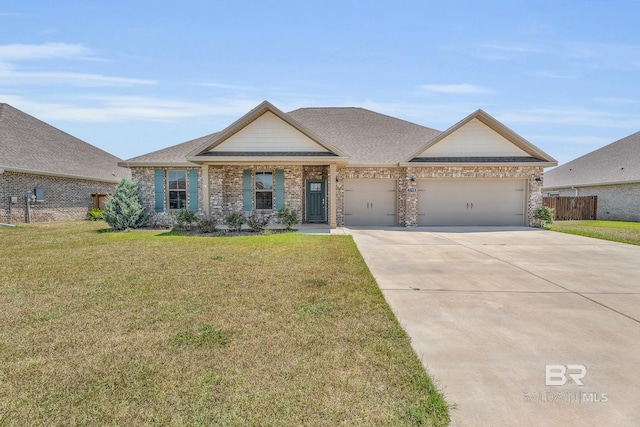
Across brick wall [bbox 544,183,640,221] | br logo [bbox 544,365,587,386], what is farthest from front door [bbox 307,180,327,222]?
brick wall [bbox 544,183,640,221]

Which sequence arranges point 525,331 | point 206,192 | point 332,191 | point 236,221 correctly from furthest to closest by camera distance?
point 206,192 < point 332,191 < point 236,221 < point 525,331

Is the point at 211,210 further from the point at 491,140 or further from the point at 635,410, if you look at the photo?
the point at 635,410

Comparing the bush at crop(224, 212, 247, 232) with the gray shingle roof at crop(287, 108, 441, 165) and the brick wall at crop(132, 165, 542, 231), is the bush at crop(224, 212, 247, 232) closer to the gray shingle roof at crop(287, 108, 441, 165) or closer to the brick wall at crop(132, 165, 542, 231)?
the brick wall at crop(132, 165, 542, 231)

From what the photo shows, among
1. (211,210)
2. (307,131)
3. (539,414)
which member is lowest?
(539,414)

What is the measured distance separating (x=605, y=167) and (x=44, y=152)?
123 feet

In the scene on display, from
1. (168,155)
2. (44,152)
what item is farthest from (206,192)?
(44,152)

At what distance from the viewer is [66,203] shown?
20750 mm

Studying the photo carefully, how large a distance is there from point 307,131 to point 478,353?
11796 mm

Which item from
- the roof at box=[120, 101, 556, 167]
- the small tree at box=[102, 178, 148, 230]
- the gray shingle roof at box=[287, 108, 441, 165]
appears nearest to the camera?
the roof at box=[120, 101, 556, 167]

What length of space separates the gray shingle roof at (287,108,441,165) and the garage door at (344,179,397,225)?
3.85 feet

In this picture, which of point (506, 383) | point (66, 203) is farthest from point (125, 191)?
point (506, 383)

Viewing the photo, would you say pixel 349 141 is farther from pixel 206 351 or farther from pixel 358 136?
pixel 206 351

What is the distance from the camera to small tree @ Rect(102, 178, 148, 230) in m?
14.9

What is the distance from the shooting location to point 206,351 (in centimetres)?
353
